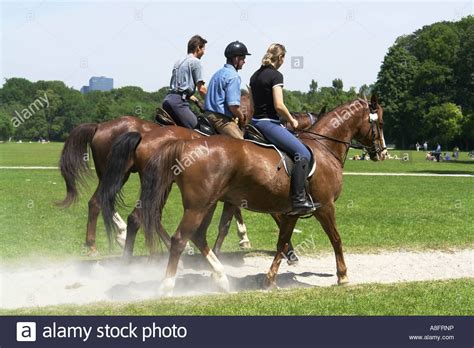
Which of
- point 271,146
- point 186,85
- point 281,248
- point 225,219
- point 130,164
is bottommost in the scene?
point 281,248

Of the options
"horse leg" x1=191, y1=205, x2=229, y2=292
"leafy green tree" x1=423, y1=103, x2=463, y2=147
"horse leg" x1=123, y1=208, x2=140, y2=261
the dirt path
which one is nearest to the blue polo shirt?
"horse leg" x1=191, y1=205, x2=229, y2=292

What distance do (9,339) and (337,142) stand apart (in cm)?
550

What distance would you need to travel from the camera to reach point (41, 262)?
10062 millimetres

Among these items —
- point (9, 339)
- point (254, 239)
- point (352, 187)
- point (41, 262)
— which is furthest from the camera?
point (352, 187)

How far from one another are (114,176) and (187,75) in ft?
8.90

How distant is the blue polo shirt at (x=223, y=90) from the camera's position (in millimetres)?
8211

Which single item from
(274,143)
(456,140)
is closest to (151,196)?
(274,143)

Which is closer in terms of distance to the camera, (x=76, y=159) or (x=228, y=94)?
(x=228, y=94)

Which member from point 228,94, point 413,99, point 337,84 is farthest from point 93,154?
point 337,84

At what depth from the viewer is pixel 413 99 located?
77.9 meters

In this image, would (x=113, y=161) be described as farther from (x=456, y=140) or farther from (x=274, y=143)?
(x=456, y=140)

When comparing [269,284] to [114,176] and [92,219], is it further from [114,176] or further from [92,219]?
[92,219]

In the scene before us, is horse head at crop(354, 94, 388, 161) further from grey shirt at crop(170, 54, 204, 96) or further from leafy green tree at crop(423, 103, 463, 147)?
leafy green tree at crop(423, 103, 463, 147)

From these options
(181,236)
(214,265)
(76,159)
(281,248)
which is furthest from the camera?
(76,159)
